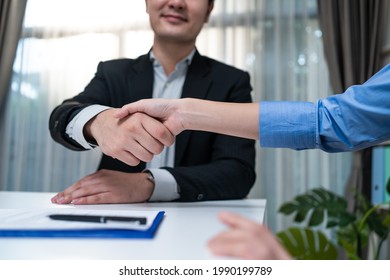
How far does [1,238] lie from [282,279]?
0.22 meters

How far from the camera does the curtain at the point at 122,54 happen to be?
1.85 metres

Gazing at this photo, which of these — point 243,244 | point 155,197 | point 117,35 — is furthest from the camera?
point 117,35

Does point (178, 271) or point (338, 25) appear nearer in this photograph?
point (178, 271)

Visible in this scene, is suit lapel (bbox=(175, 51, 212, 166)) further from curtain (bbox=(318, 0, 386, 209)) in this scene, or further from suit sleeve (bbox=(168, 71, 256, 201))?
curtain (bbox=(318, 0, 386, 209))

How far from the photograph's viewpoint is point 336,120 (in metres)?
0.54

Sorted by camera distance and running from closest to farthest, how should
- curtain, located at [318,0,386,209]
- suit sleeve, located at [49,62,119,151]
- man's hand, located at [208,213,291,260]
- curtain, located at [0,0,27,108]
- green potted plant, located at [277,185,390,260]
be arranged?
man's hand, located at [208,213,291,260]
suit sleeve, located at [49,62,119,151]
green potted plant, located at [277,185,390,260]
curtain, located at [318,0,386,209]
curtain, located at [0,0,27,108]

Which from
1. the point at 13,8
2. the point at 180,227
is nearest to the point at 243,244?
the point at 180,227

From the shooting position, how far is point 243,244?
0.77 feet

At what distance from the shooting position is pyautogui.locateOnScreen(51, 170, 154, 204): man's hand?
1.99ft

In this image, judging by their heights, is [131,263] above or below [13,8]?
below

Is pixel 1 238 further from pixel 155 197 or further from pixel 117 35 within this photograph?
pixel 117 35

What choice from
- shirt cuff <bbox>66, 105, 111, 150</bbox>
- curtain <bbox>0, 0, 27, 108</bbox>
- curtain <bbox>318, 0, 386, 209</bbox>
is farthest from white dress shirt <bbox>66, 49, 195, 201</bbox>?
curtain <bbox>0, 0, 27, 108</bbox>

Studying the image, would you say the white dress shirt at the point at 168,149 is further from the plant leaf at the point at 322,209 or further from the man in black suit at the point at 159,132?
the plant leaf at the point at 322,209

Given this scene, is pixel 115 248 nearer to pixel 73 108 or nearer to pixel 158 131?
pixel 158 131
